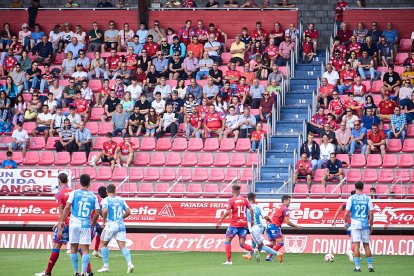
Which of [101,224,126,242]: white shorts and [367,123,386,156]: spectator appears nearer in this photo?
[101,224,126,242]: white shorts

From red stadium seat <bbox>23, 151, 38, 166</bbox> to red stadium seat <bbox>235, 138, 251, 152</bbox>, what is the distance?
684 centimetres

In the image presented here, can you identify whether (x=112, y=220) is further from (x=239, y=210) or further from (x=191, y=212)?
(x=191, y=212)

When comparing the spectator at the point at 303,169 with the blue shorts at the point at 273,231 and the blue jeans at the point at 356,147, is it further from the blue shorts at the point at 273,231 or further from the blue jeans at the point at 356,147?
the blue shorts at the point at 273,231

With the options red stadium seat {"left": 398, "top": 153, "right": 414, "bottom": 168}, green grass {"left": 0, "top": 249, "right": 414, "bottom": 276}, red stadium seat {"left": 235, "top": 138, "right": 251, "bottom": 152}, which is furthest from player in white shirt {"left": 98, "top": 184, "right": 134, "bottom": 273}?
red stadium seat {"left": 398, "top": 153, "right": 414, "bottom": 168}

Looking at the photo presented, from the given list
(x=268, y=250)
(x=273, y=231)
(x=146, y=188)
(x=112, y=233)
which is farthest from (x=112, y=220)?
(x=146, y=188)

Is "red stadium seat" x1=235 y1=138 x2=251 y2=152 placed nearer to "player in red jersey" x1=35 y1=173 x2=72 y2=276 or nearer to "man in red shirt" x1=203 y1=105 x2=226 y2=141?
"man in red shirt" x1=203 y1=105 x2=226 y2=141

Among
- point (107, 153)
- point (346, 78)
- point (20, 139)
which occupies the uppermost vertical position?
point (346, 78)

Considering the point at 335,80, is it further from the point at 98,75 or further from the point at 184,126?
the point at 98,75

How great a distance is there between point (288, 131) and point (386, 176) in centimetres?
435

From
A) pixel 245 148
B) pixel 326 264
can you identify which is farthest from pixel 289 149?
pixel 326 264

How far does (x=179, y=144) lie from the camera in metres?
32.1

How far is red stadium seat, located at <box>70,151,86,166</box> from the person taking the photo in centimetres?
3216

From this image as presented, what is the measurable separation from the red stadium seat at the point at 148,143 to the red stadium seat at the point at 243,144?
9.49 ft

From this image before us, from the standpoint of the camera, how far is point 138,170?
31391mm
